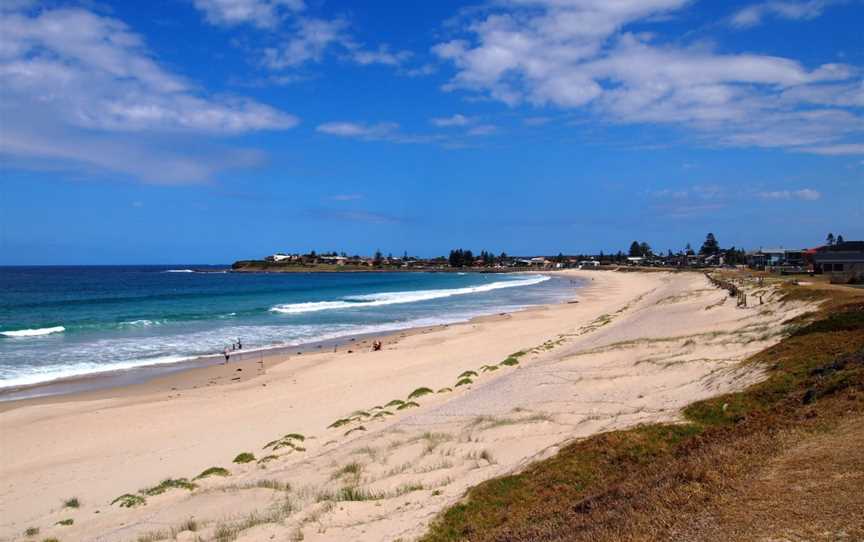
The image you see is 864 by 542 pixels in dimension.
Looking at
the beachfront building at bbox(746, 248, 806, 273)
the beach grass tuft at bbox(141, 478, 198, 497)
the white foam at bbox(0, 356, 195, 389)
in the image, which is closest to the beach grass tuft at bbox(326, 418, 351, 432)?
the beach grass tuft at bbox(141, 478, 198, 497)

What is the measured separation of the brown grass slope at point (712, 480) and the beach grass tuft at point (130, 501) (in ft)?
16.6

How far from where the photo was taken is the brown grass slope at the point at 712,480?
4730 mm

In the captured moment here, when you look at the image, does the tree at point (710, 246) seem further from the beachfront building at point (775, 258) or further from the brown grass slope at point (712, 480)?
the brown grass slope at point (712, 480)

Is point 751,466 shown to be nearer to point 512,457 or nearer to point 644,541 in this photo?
point 644,541

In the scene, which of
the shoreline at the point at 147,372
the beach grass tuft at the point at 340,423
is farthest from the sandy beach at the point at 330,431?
the shoreline at the point at 147,372

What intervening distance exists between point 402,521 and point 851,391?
600 centimetres

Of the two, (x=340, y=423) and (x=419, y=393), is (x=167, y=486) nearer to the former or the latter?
(x=340, y=423)

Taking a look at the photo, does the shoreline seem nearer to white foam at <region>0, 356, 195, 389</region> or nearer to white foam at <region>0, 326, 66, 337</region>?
white foam at <region>0, 356, 195, 389</region>

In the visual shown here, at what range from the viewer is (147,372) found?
74.2 ft

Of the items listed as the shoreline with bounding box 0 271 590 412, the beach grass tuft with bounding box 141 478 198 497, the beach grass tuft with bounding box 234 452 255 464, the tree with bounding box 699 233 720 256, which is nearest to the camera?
the beach grass tuft with bounding box 141 478 198 497

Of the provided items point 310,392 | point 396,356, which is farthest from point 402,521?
point 396,356

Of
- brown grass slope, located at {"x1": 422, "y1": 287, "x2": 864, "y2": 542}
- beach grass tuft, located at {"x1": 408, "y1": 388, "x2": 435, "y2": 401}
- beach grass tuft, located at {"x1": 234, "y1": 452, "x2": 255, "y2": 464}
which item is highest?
brown grass slope, located at {"x1": 422, "y1": 287, "x2": 864, "y2": 542}

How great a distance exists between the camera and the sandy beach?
25.3ft

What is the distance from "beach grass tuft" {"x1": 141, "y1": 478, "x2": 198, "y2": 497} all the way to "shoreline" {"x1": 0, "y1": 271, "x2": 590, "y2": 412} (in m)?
10.5
